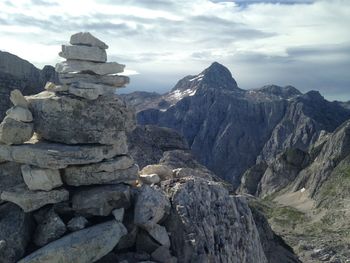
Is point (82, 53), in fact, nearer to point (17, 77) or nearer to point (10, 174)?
point (10, 174)

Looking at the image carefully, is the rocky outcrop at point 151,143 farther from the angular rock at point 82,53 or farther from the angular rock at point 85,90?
the angular rock at point 85,90

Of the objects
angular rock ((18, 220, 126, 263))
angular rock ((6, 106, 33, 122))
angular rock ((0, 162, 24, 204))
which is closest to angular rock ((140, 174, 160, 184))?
angular rock ((18, 220, 126, 263))

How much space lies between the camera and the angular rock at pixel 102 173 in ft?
102

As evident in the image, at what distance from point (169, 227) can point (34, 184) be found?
8353mm

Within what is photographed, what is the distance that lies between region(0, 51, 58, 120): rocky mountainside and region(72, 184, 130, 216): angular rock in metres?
28.4

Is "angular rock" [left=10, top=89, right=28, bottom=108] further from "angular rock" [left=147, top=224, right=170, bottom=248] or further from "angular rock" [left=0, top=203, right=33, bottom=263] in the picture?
"angular rock" [left=147, top=224, right=170, bottom=248]

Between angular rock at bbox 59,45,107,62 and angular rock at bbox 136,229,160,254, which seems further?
angular rock at bbox 59,45,107,62

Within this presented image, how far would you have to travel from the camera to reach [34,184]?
29703 millimetres

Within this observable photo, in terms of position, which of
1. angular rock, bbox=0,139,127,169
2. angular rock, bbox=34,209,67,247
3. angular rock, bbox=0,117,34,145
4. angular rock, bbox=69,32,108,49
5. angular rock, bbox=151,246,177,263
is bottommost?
angular rock, bbox=151,246,177,263

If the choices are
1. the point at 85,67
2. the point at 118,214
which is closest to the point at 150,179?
the point at 118,214

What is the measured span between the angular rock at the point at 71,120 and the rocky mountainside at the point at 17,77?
2614 cm

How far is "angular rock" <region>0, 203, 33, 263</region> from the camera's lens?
28250mm

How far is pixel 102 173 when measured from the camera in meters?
31.5

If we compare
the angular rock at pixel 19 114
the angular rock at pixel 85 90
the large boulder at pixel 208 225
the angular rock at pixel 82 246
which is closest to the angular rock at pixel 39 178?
the angular rock at pixel 19 114
